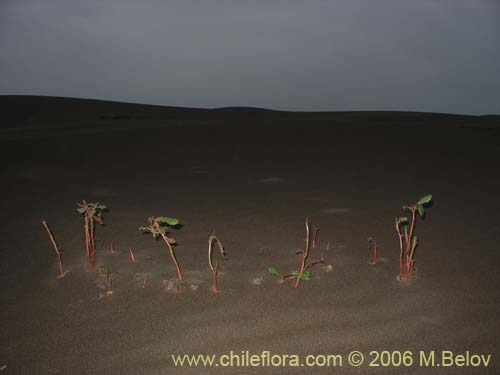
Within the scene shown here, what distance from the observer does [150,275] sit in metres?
1.93

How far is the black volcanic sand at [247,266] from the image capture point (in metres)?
1.45

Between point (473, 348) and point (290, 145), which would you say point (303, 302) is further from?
point (290, 145)

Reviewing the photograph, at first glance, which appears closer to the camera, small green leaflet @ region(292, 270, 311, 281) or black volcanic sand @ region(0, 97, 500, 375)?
black volcanic sand @ region(0, 97, 500, 375)

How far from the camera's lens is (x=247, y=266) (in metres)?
2.01

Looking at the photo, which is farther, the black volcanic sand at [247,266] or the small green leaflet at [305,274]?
the small green leaflet at [305,274]

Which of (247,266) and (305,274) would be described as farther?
(247,266)

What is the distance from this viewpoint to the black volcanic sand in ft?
4.75

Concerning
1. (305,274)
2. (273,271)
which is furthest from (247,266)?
(305,274)

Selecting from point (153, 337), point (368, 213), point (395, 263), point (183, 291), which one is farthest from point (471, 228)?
point (153, 337)

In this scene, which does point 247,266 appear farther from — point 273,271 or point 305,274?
point 305,274

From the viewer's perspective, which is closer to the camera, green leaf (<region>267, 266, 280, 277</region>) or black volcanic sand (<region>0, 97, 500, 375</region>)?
black volcanic sand (<region>0, 97, 500, 375</region>)

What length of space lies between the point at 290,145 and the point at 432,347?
14.3ft

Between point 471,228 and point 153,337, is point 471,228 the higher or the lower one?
the higher one

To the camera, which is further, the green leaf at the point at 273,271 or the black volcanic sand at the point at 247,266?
the green leaf at the point at 273,271
